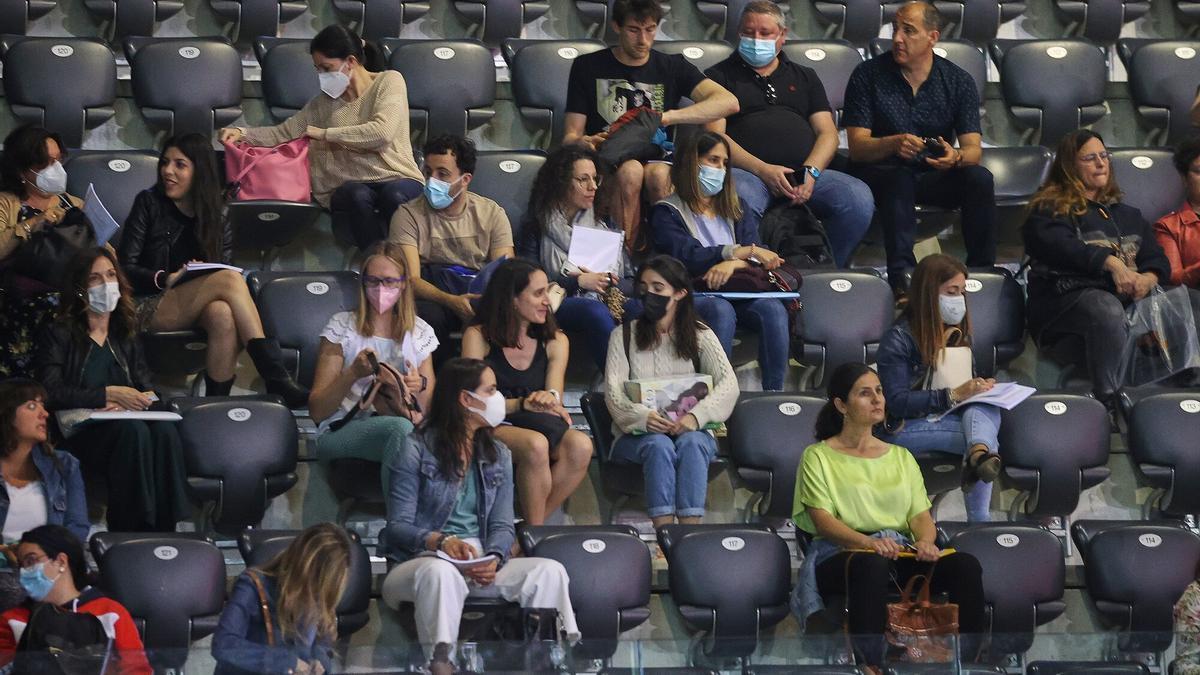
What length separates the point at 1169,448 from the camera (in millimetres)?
5574

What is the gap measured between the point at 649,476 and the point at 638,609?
1.45ft

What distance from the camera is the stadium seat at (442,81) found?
6805mm

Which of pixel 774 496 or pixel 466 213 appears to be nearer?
pixel 774 496

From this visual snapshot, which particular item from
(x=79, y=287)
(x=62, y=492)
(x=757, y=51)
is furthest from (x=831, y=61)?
(x=62, y=492)

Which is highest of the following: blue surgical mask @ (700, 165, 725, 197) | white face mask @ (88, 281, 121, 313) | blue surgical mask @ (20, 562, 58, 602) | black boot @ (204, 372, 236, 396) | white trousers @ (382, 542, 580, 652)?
blue surgical mask @ (700, 165, 725, 197)

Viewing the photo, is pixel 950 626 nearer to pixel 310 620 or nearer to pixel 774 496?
pixel 774 496

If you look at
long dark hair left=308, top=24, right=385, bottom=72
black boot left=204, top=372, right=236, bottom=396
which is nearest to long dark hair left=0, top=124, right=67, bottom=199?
black boot left=204, top=372, right=236, bottom=396

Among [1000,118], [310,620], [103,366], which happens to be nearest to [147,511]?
[103,366]

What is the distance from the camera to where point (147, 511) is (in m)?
5.02

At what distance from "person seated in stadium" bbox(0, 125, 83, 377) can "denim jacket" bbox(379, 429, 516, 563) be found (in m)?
1.24

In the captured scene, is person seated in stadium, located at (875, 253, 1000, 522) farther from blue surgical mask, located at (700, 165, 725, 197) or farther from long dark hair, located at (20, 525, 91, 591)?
long dark hair, located at (20, 525, 91, 591)


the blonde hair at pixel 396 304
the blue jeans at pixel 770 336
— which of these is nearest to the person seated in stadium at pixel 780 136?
the blue jeans at pixel 770 336

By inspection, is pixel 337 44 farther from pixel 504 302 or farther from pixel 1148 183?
pixel 1148 183

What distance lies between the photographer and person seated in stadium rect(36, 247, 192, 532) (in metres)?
5.02
